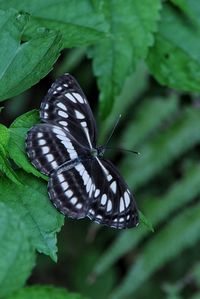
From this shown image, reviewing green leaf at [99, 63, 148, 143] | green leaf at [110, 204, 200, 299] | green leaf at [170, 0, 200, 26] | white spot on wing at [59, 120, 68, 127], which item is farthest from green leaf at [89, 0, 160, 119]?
green leaf at [110, 204, 200, 299]

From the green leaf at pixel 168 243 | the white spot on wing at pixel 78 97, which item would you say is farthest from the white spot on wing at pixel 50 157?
the green leaf at pixel 168 243

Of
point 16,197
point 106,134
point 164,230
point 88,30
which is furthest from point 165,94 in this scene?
point 16,197

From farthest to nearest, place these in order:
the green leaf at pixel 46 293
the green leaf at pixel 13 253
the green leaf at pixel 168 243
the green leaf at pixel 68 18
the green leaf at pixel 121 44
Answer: the green leaf at pixel 168 243 < the green leaf at pixel 121 44 < the green leaf at pixel 68 18 < the green leaf at pixel 46 293 < the green leaf at pixel 13 253

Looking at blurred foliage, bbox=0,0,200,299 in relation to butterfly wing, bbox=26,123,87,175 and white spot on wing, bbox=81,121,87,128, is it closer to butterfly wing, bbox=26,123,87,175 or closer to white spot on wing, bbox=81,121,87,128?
butterfly wing, bbox=26,123,87,175

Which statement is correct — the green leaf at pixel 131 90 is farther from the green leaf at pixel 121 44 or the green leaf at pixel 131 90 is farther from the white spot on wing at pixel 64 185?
the white spot on wing at pixel 64 185

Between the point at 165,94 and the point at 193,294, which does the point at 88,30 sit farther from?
the point at 193,294

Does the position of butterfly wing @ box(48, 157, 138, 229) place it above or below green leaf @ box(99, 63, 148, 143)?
above

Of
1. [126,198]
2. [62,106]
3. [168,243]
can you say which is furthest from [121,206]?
[168,243]
